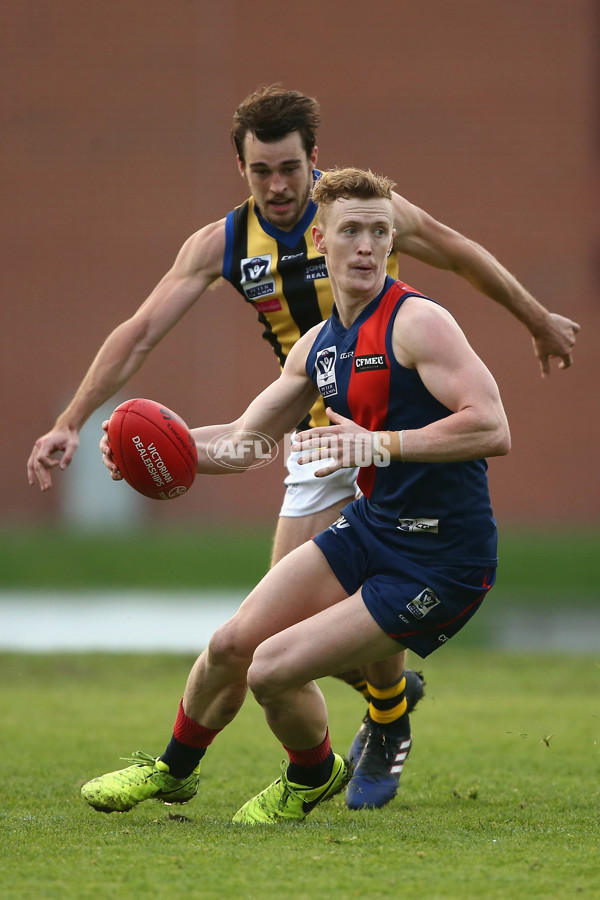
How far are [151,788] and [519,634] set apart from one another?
28.9 feet

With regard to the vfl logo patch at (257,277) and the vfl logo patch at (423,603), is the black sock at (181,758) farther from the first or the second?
the vfl logo patch at (257,277)

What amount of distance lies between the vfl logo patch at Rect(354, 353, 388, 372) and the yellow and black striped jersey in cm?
112

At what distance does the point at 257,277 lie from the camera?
551 centimetres

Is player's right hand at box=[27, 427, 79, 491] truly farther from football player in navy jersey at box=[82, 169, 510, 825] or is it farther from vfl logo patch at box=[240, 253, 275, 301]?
vfl logo patch at box=[240, 253, 275, 301]

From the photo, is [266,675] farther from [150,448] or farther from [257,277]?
[257,277]

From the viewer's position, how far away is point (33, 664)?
10.3 metres

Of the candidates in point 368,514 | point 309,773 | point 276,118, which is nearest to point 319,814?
point 309,773

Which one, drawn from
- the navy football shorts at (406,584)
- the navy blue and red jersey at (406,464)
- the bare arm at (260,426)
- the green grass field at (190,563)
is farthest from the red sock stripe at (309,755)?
the green grass field at (190,563)

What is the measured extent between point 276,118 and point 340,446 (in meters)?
1.88

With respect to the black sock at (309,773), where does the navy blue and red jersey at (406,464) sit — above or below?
above

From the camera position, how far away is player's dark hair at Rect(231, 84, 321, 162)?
5.23m

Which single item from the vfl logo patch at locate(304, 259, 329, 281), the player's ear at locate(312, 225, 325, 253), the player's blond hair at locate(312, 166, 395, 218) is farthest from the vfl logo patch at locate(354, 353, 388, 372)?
the vfl logo patch at locate(304, 259, 329, 281)

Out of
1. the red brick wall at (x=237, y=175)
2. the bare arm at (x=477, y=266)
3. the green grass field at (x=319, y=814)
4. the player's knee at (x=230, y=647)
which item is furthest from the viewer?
the red brick wall at (x=237, y=175)

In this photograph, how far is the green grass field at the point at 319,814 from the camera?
3.53 metres
